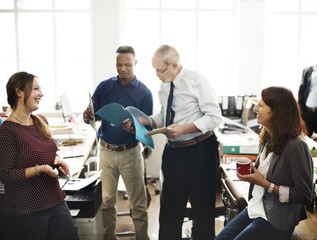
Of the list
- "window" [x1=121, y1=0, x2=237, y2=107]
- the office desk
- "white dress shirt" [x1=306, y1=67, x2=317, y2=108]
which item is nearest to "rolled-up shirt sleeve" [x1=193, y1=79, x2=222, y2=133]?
the office desk

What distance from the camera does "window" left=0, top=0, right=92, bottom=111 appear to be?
586cm

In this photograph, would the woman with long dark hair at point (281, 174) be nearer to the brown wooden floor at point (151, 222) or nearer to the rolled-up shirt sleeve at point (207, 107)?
the rolled-up shirt sleeve at point (207, 107)

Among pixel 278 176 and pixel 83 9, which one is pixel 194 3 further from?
pixel 278 176

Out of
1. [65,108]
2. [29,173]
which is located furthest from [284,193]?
[65,108]

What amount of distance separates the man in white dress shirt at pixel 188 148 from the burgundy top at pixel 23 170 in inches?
33.1

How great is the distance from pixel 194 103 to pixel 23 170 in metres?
1.20

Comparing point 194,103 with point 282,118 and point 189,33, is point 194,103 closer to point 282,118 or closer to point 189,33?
point 282,118

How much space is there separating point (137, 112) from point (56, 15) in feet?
11.8

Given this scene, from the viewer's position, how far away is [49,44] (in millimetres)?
6023

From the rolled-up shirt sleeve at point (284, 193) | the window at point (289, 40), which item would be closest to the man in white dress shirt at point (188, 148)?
the rolled-up shirt sleeve at point (284, 193)

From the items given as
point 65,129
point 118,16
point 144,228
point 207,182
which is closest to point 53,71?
point 118,16

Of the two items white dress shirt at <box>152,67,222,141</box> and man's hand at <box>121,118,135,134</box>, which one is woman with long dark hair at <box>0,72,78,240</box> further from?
white dress shirt at <box>152,67,222,141</box>

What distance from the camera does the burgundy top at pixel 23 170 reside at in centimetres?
210

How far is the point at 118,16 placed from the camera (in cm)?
538
